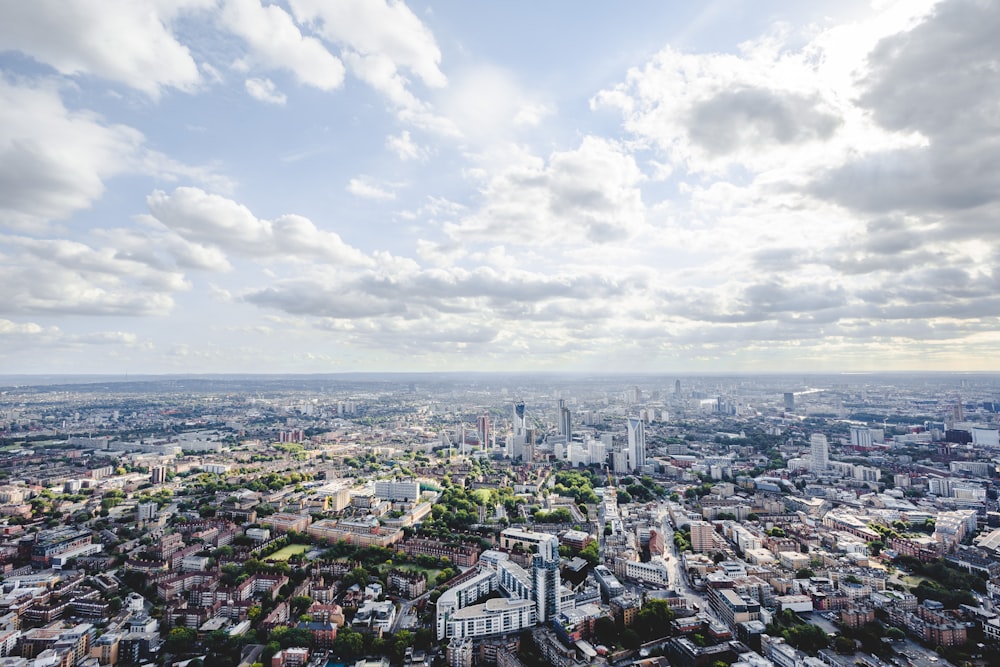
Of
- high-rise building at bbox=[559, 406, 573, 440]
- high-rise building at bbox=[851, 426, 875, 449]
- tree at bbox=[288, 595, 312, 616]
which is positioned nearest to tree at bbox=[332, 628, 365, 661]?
tree at bbox=[288, 595, 312, 616]

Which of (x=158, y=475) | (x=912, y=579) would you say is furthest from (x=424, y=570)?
(x=158, y=475)

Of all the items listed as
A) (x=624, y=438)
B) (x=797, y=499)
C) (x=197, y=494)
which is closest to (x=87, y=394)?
(x=197, y=494)

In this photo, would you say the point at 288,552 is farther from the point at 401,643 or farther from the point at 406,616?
the point at 401,643

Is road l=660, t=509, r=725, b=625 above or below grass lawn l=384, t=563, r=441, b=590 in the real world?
below

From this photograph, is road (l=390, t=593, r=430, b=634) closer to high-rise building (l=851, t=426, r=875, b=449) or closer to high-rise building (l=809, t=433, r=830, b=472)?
high-rise building (l=809, t=433, r=830, b=472)

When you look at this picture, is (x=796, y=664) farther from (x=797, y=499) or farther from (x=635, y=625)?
(x=797, y=499)

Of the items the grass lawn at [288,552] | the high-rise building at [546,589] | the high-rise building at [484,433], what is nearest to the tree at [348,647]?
the high-rise building at [546,589]
